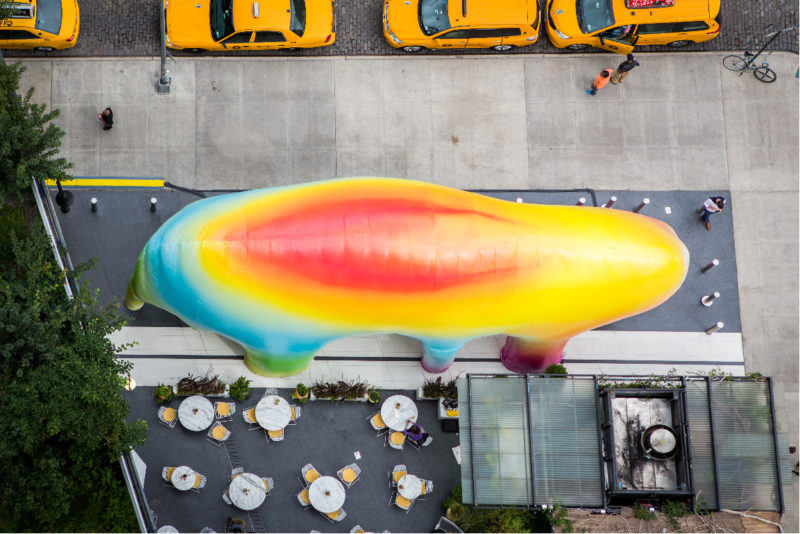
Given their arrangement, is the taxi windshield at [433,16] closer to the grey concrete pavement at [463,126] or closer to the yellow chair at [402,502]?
the grey concrete pavement at [463,126]

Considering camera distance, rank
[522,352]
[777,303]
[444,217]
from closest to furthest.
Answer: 1. [444,217]
2. [522,352]
3. [777,303]

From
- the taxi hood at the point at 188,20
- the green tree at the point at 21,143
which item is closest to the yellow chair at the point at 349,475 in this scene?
the green tree at the point at 21,143

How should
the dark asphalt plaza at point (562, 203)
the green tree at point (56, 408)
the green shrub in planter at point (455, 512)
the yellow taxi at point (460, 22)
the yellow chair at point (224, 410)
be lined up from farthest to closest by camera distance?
the yellow taxi at point (460, 22)
the dark asphalt plaza at point (562, 203)
the yellow chair at point (224, 410)
the green shrub in planter at point (455, 512)
the green tree at point (56, 408)

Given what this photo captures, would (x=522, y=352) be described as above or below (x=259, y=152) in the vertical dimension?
below

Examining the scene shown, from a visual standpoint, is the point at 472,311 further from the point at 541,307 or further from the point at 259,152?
the point at 259,152

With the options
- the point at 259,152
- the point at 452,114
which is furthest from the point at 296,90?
the point at 452,114

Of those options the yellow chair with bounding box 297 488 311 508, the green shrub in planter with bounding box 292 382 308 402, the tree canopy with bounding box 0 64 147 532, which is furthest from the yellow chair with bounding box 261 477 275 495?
the tree canopy with bounding box 0 64 147 532

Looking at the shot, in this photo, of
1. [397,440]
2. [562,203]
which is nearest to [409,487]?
[397,440]

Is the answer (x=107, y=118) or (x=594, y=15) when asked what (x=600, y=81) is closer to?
(x=594, y=15)
